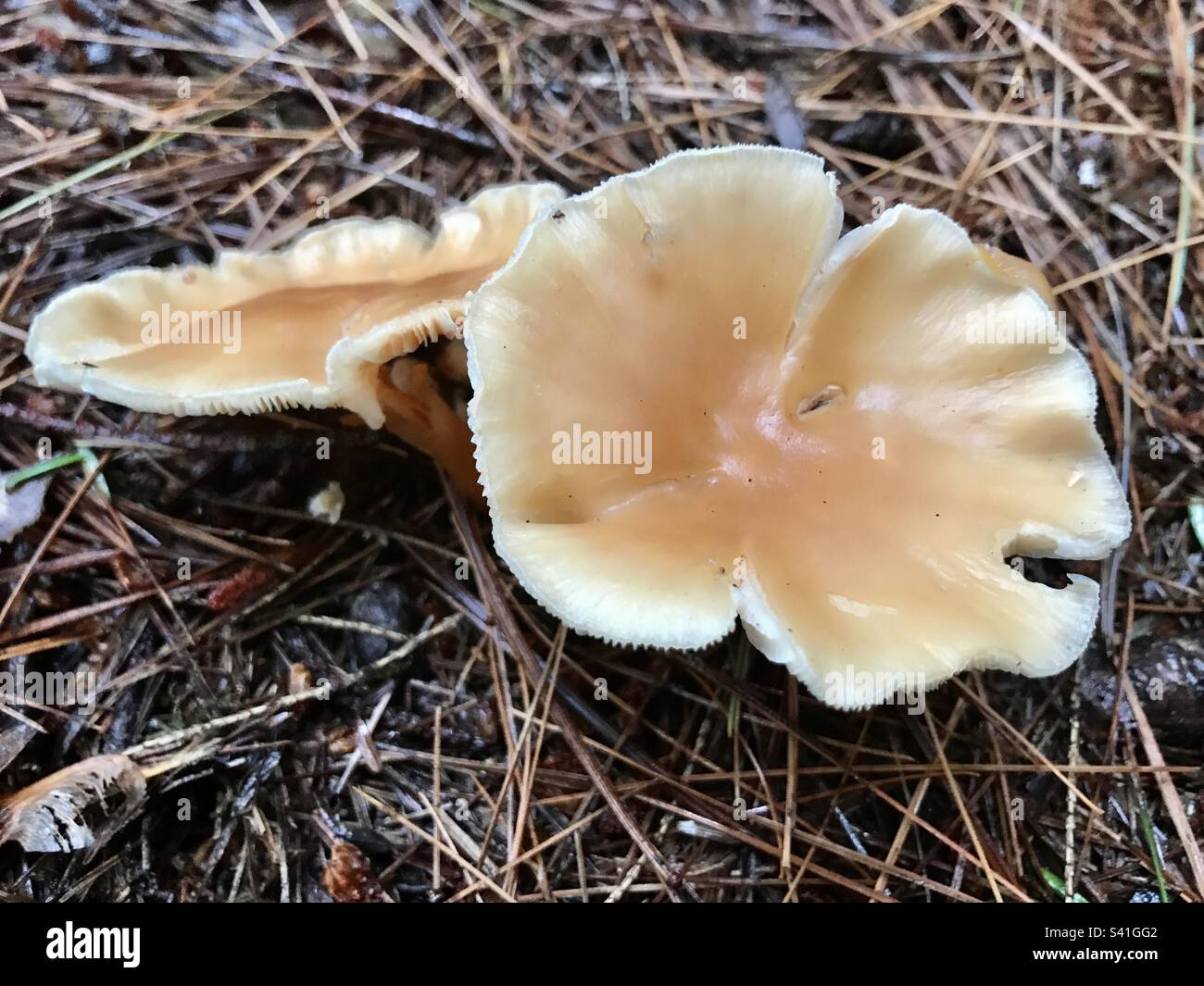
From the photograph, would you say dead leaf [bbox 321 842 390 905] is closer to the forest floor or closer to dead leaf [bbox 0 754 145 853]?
the forest floor

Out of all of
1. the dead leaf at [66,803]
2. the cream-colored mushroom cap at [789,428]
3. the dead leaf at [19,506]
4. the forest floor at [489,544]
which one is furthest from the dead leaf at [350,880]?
the dead leaf at [19,506]

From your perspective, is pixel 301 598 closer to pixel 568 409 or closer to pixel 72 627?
pixel 72 627

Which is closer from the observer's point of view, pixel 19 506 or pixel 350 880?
pixel 350 880

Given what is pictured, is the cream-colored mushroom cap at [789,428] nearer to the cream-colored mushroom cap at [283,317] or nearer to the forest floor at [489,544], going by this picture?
the cream-colored mushroom cap at [283,317]

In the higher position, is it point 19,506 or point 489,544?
point 19,506

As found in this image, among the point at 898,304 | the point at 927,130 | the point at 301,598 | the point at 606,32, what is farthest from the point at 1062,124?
the point at 301,598

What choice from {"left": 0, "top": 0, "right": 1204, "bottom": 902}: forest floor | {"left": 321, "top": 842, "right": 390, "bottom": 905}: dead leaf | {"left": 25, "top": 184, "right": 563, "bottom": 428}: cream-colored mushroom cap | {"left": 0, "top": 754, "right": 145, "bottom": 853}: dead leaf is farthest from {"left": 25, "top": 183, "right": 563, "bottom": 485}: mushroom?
{"left": 321, "top": 842, "right": 390, "bottom": 905}: dead leaf

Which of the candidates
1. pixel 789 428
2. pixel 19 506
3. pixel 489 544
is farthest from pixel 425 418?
pixel 19 506

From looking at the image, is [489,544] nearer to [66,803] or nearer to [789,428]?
[789,428]
